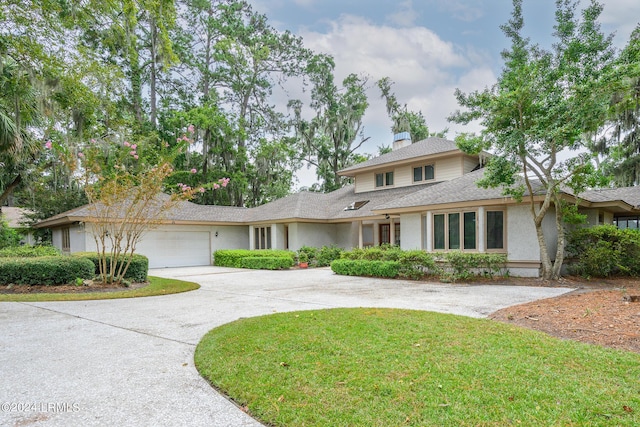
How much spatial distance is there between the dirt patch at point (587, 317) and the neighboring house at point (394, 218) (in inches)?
166

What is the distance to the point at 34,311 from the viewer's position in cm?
717

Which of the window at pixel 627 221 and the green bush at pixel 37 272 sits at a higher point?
the window at pixel 627 221

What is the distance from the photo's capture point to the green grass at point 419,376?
9.15ft

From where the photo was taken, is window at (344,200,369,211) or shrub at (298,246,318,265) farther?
window at (344,200,369,211)

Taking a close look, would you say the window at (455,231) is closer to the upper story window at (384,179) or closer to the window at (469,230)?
the window at (469,230)

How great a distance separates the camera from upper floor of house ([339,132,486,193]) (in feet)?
58.3

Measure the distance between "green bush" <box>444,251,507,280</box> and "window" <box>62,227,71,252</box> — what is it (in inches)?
723

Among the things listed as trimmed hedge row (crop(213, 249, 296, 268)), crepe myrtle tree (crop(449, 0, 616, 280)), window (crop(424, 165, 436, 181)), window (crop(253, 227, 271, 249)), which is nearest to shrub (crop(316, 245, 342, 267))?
trimmed hedge row (crop(213, 249, 296, 268))

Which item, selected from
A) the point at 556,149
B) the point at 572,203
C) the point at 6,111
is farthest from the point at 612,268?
the point at 6,111

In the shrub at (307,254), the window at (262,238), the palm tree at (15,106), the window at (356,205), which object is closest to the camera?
the palm tree at (15,106)

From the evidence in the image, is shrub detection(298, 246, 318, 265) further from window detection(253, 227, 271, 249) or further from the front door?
the front door

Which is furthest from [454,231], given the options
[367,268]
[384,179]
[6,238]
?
[6,238]

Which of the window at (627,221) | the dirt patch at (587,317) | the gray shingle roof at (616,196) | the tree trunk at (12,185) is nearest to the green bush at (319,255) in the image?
the gray shingle roof at (616,196)

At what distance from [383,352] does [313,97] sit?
3242cm
